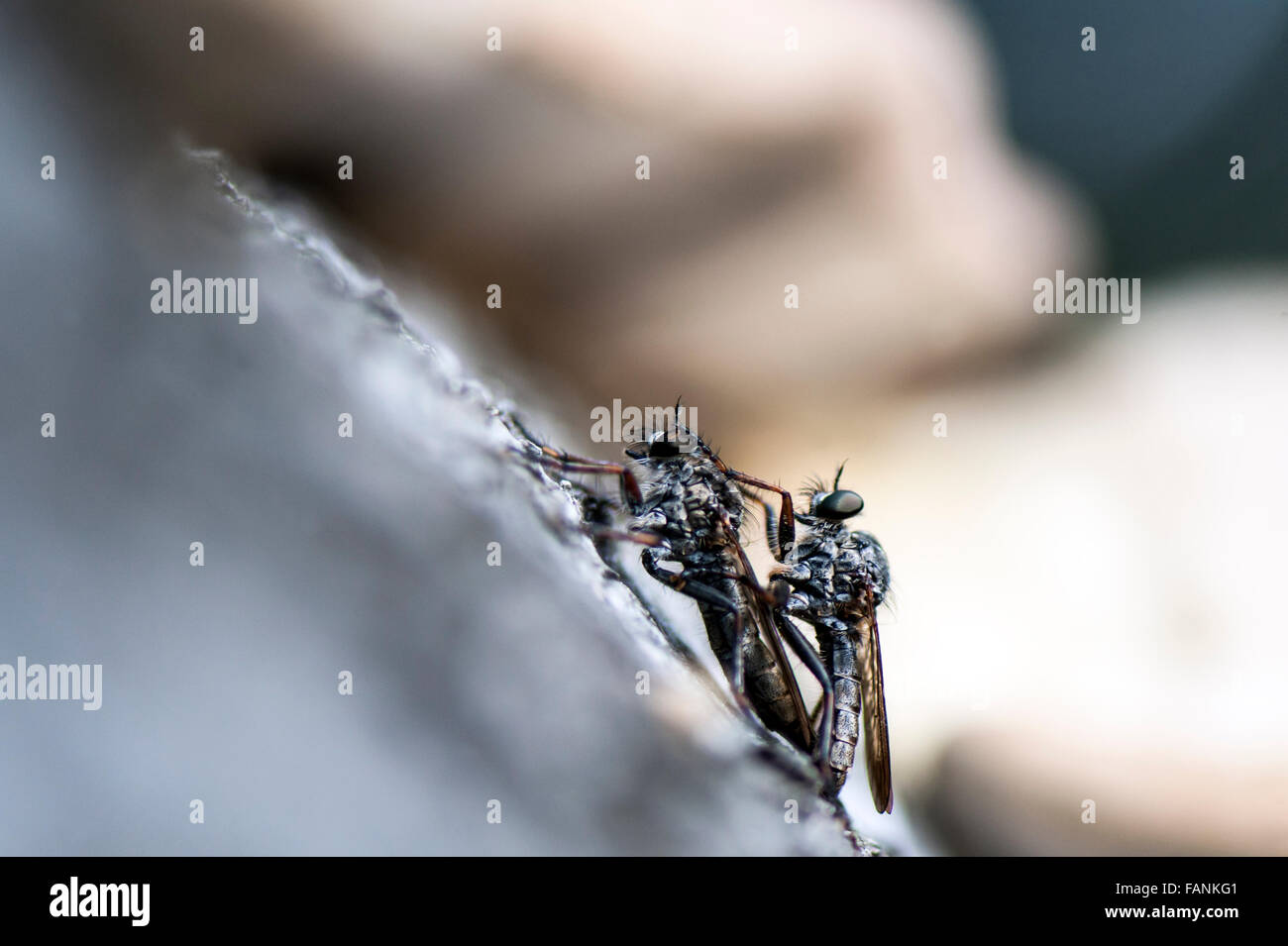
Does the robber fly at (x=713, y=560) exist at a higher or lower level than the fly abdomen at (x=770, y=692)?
higher

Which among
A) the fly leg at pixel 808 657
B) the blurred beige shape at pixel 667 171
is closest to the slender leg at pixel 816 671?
the fly leg at pixel 808 657

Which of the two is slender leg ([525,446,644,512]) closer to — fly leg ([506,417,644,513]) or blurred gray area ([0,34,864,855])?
fly leg ([506,417,644,513])

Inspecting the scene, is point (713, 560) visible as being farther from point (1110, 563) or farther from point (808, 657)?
point (1110, 563)

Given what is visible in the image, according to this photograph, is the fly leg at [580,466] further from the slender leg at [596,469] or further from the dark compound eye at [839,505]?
the dark compound eye at [839,505]

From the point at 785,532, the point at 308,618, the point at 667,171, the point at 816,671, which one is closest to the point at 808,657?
the point at 816,671

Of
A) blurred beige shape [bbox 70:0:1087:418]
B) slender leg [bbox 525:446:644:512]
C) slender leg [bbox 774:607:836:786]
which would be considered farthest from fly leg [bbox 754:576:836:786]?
blurred beige shape [bbox 70:0:1087:418]
